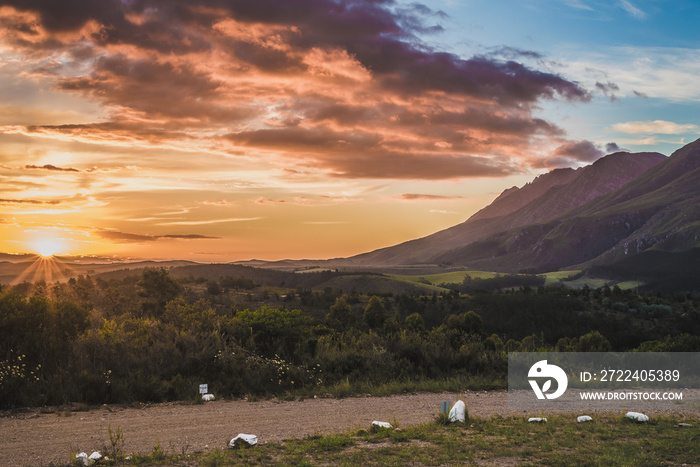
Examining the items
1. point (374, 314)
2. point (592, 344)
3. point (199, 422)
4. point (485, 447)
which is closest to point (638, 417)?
point (485, 447)

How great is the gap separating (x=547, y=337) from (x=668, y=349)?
60.0 metres

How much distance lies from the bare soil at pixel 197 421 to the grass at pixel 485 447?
2.18 feet

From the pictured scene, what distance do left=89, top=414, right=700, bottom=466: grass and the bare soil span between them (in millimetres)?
665

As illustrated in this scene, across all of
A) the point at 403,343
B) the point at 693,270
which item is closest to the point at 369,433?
the point at 403,343

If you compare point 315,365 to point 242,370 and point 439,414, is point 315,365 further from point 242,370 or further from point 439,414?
point 439,414

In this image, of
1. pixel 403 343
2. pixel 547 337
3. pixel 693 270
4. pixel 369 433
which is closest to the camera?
pixel 369 433

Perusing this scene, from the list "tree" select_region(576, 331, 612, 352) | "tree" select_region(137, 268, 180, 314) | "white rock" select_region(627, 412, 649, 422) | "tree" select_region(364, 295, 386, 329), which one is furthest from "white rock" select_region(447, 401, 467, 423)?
"tree" select_region(364, 295, 386, 329)

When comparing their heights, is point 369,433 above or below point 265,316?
below

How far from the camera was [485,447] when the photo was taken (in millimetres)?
8867

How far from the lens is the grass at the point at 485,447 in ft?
26.9

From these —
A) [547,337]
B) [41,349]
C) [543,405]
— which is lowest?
[547,337]

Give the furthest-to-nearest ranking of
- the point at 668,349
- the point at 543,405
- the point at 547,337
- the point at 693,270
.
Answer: the point at 693,270, the point at 547,337, the point at 668,349, the point at 543,405

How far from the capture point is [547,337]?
75750 mm

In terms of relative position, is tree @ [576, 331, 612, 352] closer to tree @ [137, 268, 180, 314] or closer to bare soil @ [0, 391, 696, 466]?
bare soil @ [0, 391, 696, 466]
